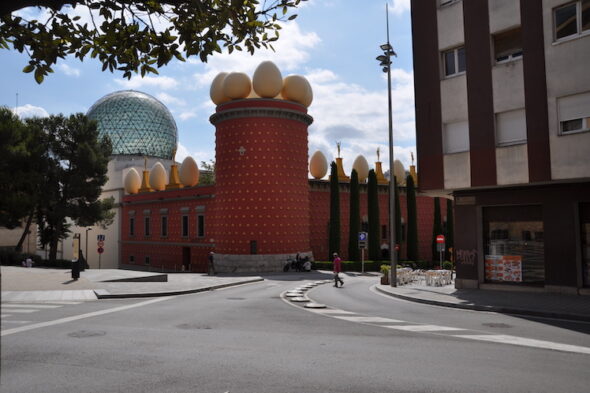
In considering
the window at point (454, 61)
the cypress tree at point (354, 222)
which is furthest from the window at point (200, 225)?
the window at point (454, 61)

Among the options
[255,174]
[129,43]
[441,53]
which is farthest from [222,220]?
[129,43]

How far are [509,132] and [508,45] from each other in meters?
3.60

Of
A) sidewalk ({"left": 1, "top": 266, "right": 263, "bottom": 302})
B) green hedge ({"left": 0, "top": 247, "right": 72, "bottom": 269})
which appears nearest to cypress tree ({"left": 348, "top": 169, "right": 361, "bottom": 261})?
sidewalk ({"left": 1, "top": 266, "right": 263, "bottom": 302})

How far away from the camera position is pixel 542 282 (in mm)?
19203

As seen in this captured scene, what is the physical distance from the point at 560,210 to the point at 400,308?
7.56 meters

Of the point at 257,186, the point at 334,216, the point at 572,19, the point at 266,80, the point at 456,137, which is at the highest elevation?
the point at 266,80

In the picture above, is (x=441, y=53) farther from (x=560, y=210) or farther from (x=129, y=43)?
(x=129, y=43)

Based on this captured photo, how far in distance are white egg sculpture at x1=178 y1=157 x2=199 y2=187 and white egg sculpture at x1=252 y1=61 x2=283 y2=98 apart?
12.6 meters

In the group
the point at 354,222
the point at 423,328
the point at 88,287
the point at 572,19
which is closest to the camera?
the point at 423,328

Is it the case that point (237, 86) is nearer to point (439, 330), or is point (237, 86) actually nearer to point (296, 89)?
point (296, 89)

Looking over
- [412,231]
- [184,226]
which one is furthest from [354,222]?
[184,226]

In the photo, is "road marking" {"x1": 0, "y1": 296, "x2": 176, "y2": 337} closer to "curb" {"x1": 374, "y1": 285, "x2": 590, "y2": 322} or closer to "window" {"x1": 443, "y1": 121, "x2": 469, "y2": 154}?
"curb" {"x1": 374, "y1": 285, "x2": 590, "y2": 322}

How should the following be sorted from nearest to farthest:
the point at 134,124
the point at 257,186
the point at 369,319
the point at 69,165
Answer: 1. the point at 369,319
2. the point at 257,186
3. the point at 69,165
4. the point at 134,124

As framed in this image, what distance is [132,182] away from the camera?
57.9 metres
